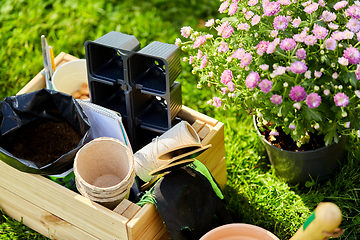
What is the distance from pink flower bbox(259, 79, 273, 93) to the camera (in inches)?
54.6

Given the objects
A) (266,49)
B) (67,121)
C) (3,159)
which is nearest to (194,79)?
(67,121)

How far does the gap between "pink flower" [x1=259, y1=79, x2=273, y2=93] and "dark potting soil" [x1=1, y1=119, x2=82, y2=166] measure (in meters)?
0.86

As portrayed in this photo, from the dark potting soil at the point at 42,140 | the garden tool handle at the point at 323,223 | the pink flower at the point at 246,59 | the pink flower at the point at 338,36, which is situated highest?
the pink flower at the point at 338,36

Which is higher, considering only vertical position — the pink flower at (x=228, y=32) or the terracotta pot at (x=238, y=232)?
the pink flower at (x=228, y=32)

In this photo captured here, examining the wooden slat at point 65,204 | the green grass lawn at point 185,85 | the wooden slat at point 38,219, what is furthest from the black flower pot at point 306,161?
the wooden slat at point 38,219

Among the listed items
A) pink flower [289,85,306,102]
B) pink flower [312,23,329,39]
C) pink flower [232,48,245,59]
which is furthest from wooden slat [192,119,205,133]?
pink flower [312,23,329,39]

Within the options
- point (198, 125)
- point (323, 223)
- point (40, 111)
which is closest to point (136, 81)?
point (198, 125)

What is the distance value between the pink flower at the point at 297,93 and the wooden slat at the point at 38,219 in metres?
0.93

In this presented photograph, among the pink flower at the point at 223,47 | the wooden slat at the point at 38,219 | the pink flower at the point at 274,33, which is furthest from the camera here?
the wooden slat at the point at 38,219

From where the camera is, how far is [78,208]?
1.54m

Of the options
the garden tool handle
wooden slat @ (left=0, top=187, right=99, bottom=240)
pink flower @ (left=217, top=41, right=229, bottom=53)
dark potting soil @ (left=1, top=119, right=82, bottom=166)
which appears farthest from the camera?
dark potting soil @ (left=1, top=119, right=82, bottom=166)

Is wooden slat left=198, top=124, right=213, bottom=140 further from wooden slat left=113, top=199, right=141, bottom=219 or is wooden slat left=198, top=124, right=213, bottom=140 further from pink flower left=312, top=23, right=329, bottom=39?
pink flower left=312, top=23, right=329, bottom=39

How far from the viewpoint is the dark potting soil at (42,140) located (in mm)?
1788

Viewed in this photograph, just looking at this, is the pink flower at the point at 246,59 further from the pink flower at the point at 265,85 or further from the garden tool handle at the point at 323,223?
the garden tool handle at the point at 323,223
